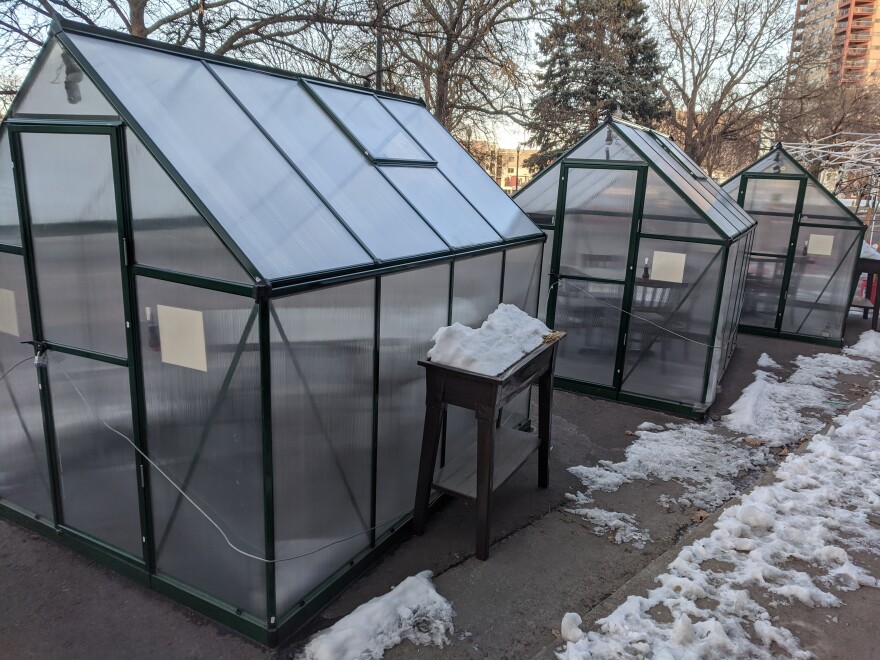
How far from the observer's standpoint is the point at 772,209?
11859mm

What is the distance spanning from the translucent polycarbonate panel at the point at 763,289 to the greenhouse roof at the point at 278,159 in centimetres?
806

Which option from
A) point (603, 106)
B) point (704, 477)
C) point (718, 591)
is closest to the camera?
point (718, 591)

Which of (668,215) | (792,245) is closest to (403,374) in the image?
(668,215)

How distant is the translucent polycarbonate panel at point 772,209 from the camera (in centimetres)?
1173

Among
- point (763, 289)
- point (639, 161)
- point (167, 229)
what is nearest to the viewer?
point (167, 229)

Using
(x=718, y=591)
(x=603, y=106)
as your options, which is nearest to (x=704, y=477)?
(x=718, y=591)

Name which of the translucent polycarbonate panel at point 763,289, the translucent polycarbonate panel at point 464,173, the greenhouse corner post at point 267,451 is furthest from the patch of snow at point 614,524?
the translucent polycarbonate panel at point 763,289

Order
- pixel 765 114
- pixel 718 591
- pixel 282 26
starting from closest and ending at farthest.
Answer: pixel 718 591 → pixel 282 26 → pixel 765 114

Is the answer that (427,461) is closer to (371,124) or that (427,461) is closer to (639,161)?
(371,124)

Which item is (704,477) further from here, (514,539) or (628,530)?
(514,539)

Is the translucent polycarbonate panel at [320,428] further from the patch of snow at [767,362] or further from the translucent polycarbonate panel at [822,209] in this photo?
the translucent polycarbonate panel at [822,209]

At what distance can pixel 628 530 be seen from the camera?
524 cm

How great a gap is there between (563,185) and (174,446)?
612 cm

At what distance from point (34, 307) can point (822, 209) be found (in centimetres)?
1244
